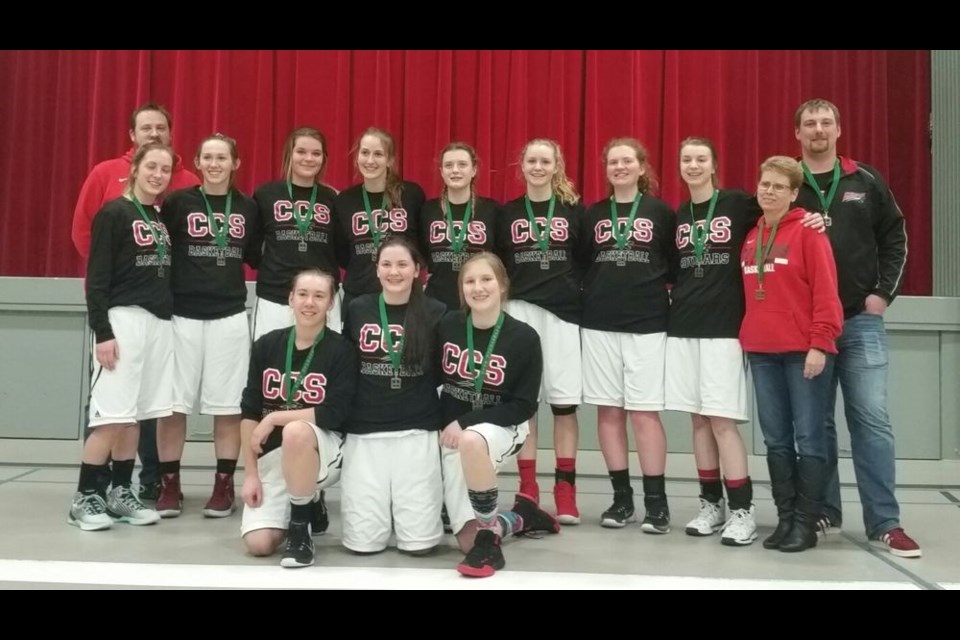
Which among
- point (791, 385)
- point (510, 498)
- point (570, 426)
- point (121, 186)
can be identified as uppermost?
point (121, 186)

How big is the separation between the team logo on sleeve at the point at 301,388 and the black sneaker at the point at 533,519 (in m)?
0.94

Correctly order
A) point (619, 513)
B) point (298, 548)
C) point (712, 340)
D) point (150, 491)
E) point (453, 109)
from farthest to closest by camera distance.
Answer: point (453, 109), point (150, 491), point (619, 513), point (712, 340), point (298, 548)

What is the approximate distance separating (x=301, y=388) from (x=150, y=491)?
1.31 m

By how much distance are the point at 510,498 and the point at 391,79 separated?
12.5 ft

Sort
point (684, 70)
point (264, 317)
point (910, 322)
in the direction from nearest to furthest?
point (264, 317)
point (910, 322)
point (684, 70)

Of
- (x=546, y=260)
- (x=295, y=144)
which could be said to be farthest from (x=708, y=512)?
(x=295, y=144)

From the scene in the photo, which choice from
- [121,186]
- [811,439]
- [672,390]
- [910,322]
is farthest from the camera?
[910,322]

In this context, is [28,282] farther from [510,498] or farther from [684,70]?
[684,70]

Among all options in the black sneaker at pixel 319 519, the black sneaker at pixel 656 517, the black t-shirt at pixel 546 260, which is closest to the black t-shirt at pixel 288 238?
the black t-shirt at pixel 546 260

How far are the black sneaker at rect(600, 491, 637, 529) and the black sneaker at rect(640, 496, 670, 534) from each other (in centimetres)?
10

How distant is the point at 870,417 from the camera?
3258 millimetres

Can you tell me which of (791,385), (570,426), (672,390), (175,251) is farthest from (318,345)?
(791,385)

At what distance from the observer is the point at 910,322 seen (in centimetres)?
541

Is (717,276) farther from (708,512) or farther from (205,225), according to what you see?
(205,225)
